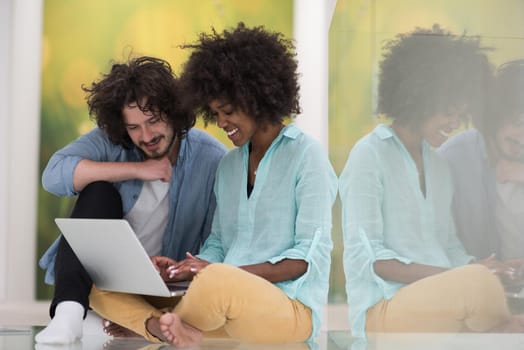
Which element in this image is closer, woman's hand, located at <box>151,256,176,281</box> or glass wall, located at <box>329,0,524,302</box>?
glass wall, located at <box>329,0,524,302</box>

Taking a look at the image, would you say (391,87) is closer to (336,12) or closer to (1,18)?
(336,12)

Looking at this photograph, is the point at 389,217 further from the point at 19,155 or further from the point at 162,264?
the point at 19,155

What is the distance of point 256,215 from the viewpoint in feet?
5.53

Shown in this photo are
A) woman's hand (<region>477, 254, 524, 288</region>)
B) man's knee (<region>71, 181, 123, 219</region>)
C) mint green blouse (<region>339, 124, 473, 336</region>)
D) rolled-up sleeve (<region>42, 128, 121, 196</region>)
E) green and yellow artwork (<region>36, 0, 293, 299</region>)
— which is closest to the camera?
woman's hand (<region>477, 254, 524, 288</region>)

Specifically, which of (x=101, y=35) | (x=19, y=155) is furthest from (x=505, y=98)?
(x=101, y=35)

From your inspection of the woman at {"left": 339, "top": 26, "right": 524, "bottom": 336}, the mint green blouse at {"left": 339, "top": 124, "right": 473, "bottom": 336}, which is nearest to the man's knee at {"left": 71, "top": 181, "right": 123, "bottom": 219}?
the mint green blouse at {"left": 339, "top": 124, "right": 473, "bottom": 336}

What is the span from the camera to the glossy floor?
0.89 meters

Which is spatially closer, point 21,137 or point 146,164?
point 146,164

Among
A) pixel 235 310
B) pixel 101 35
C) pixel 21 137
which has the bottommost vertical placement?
pixel 235 310

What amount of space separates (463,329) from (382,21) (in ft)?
1.40

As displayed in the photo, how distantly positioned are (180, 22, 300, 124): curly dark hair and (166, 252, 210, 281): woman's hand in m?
0.33

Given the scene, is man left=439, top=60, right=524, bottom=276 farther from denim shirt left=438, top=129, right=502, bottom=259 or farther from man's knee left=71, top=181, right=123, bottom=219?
man's knee left=71, top=181, right=123, bottom=219

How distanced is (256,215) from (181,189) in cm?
32

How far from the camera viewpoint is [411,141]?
101 centimetres
